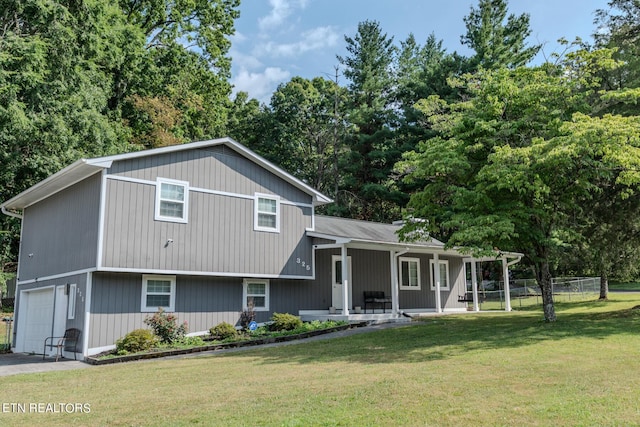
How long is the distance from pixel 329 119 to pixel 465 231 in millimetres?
27622

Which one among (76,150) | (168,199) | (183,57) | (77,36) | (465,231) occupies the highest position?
(183,57)

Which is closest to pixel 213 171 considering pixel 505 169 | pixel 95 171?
pixel 95 171

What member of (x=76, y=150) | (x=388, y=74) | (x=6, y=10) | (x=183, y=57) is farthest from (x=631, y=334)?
(x=388, y=74)

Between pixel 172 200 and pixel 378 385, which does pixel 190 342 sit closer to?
pixel 172 200

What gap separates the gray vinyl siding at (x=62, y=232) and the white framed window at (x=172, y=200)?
1690 millimetres

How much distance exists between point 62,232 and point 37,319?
3.29m

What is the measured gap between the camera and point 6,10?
20516mm

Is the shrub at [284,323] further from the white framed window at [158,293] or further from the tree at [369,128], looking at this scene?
the tree at [369,128]

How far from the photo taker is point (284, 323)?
54.4 feet

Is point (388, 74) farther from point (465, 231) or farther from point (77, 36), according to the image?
point (465, 231)

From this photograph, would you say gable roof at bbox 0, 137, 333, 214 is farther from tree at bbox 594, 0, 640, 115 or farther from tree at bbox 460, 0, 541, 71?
tree at bbox 460, 0, 541, 71

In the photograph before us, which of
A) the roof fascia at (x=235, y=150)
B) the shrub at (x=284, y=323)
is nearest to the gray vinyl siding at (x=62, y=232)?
the roof fascia at (x=235, y=150)

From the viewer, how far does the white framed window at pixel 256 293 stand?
17438mm

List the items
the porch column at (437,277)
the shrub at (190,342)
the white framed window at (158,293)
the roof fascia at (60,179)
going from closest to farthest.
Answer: the roof fascia at (60,179) < the shrub at (190,342) < the white framed window at (158,293) < the porch column at (437,277)
